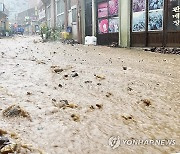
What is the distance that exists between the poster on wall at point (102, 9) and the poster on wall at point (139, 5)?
2556mm

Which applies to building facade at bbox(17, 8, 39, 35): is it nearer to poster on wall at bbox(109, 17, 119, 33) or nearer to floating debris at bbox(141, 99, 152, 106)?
poster on wall at bbox(109, 17, 119, 33)

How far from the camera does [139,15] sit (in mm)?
10727

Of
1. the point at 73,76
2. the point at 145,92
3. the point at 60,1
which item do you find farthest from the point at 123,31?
the point at 60,1

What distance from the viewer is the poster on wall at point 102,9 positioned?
13.3 metres

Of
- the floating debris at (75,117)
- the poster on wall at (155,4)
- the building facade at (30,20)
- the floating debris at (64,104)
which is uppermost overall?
the building facade at (30,20)

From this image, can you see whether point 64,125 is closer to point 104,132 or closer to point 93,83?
point 104,132

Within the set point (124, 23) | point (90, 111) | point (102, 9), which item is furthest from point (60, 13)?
point (90, 111)

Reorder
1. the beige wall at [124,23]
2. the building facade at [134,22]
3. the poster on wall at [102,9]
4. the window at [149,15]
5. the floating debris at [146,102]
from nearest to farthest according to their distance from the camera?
the floating debris at [146,102]
the building facade at [134,22]
the window at [149,15]
the beige wall at [124,23]
the poster on wall at [102,9]

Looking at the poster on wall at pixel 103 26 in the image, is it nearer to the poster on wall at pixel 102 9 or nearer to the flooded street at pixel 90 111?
the poster on wall at pixel 102 9

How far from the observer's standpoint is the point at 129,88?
347cm

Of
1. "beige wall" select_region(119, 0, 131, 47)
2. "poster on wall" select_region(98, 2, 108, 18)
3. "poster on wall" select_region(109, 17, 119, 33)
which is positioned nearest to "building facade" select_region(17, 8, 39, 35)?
"poster on wall" select_region(98, 2, 108, 18)

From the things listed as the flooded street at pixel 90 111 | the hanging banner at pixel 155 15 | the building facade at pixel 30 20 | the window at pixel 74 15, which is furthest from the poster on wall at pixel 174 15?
the building facade at pixel 30 20

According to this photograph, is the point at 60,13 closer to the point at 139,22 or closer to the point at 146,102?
the point at 139,22

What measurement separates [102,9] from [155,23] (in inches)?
171
